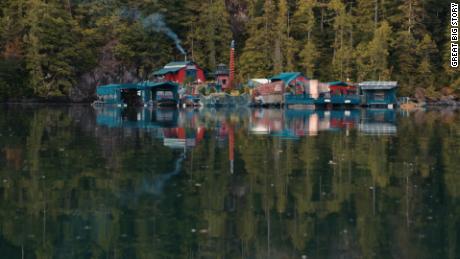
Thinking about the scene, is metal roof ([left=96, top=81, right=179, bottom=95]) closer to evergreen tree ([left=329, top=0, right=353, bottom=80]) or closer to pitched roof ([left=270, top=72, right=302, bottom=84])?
pitched roof ([left=270, top=72, right=302, bottom=84])

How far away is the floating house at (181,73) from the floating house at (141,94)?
13.4 feet

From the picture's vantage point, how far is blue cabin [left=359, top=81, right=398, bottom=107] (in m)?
87.3

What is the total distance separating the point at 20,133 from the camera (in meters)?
32.4

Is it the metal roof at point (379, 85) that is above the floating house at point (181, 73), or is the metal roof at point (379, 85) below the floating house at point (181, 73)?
below

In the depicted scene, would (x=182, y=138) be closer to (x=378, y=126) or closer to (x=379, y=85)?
(x=378, y=126)

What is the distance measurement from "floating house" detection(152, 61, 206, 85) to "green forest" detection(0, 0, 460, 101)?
6.32 metres

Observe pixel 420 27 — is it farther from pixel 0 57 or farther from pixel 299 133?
pixel 299 133

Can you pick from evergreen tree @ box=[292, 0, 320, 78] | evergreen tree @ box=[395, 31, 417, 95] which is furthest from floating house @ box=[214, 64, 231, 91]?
evergreen tree @ box=[395, 31, 417, 95]

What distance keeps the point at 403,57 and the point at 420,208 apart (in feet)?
291

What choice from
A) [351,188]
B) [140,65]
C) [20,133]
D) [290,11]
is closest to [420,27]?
[290,11]

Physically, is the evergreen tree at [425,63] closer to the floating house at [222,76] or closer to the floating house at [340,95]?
the floating house at [340,95]

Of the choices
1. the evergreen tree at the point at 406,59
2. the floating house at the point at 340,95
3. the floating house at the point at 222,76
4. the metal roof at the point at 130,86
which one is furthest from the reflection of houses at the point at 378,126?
the evergreen tree at the point at 406,59

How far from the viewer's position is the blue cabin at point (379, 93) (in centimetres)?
8731

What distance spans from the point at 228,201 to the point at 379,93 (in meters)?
77.2
